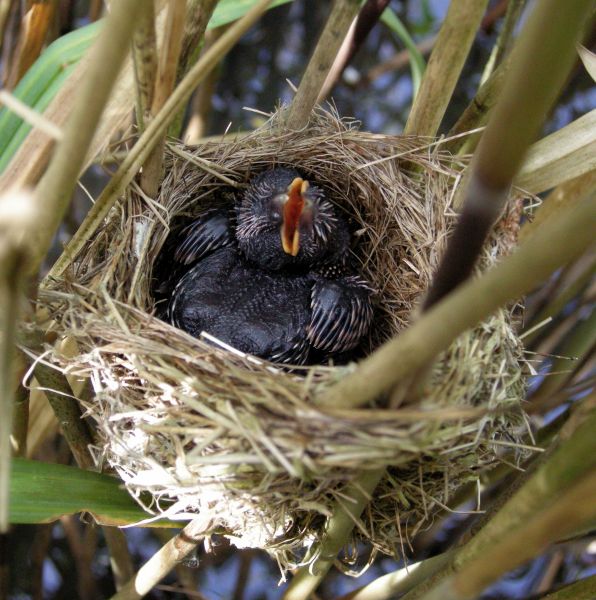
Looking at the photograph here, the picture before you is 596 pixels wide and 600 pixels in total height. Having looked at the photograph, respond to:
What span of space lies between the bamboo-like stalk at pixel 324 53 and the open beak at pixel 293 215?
13cm

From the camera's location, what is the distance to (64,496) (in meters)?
0.80

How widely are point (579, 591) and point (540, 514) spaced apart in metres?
0.47

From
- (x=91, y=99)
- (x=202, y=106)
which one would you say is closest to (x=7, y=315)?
(x=91, y=99)

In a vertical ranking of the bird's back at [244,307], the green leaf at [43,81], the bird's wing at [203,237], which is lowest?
the bird's back at [244,307]

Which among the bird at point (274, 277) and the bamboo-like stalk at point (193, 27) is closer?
the bamboo-like stalk at point (193, 27)

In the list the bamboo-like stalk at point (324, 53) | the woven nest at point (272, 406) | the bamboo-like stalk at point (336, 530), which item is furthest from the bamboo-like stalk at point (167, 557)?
the bamboo-like stalk at point (324, 53)

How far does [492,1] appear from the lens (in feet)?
5.36

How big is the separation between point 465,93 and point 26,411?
1.26 metres

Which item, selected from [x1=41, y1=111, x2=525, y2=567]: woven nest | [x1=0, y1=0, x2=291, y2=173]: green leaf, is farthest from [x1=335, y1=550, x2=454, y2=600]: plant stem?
[x1=0, y1=0, x2=291, y2=173]: green leaf

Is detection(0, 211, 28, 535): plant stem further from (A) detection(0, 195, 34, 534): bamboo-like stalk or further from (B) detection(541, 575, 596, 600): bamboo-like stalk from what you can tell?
(B) detection(541, 575, 596, 600): bamboo-like stalk

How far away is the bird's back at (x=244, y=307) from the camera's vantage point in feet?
3.61

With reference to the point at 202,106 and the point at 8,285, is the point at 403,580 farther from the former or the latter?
the point at 202,106

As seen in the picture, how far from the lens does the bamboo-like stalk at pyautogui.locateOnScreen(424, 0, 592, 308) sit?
37 cm

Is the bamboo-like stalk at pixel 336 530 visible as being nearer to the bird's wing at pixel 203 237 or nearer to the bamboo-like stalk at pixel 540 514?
the bamboo-like stalk at pixel 540 514
